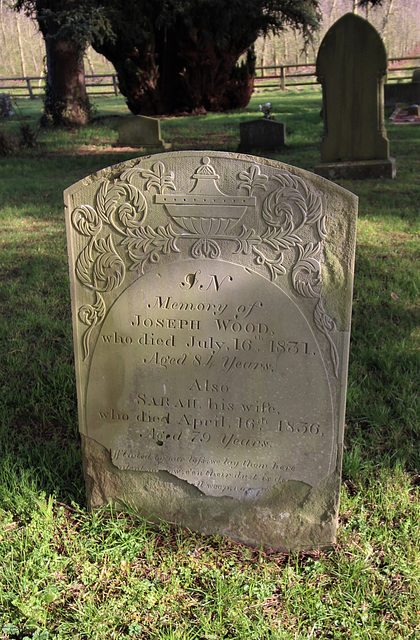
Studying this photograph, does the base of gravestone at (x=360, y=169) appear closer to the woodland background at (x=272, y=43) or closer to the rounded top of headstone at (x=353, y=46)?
the rounded top of headstone at (x=353, y=46)

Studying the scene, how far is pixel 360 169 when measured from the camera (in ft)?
27.7

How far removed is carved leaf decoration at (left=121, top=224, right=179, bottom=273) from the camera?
2.19 meters

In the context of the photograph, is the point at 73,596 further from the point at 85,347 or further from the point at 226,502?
the point at 85,347

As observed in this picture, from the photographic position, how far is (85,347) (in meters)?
2.38

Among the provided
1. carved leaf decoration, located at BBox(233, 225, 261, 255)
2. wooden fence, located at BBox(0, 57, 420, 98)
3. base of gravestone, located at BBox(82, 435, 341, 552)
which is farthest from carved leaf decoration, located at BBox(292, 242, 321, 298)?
wooden fence, located at BBox(0, 57, 420, 98)

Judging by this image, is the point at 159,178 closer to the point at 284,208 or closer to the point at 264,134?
the point at 284,208

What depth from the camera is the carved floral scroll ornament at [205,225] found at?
2107 mm

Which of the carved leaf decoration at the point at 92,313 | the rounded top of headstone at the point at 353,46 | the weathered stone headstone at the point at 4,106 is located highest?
the weathered stone headstone at the point at 4,106

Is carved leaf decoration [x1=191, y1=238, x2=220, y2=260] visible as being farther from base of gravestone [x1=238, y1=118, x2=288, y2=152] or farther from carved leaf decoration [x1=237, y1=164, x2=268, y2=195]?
base of gravestone [x1=238, y1=118, x2=288, y2=152]

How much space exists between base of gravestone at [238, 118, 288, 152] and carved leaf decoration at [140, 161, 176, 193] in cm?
1030

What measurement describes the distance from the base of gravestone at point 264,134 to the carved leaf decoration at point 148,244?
10.3 meters

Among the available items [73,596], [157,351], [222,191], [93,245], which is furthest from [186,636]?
[222,191]

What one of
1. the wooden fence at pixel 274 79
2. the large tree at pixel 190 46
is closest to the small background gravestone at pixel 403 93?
the wooden fence at pixel 274 79

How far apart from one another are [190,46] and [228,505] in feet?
57.6
